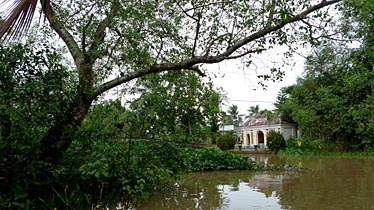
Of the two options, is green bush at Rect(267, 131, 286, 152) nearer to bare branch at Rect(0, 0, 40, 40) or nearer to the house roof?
the house roof

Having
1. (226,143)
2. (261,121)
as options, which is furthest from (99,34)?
(261,121)

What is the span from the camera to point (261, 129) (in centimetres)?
3503

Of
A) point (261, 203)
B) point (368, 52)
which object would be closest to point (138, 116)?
point (261, 203)

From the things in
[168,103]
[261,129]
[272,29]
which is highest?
[261,129]

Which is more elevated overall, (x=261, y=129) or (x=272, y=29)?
(x=261, y=129)

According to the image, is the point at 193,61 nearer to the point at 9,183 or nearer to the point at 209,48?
the point at 209,48

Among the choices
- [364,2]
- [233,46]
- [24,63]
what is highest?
[364,2]

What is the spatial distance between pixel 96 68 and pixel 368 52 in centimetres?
1373

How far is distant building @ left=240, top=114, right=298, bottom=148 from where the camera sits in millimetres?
31641

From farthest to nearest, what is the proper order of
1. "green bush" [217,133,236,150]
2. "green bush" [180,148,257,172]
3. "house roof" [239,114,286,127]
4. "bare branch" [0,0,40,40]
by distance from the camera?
"house roof" [239,114,286,127]
"green bush" [217,133,236,150]
"green bush" [180,148,257,172]
"bare branch" [0,0,40,40]

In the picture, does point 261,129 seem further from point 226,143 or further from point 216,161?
point 216,161

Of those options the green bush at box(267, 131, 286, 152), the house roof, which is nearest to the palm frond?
the green bush at box(267, 131, 286, 152)

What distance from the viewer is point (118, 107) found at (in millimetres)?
5879

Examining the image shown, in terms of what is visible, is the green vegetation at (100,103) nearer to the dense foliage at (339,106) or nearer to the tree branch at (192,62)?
the tree branch at (192,62)
